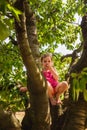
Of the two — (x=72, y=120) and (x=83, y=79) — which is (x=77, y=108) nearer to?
(x=72, y=120)

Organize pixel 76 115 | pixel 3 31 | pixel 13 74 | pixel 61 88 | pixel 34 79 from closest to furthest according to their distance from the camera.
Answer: pixel 3 31 < pixel 34 79 < pixel 76 115 < pixel 61 88 < pixel 13 74

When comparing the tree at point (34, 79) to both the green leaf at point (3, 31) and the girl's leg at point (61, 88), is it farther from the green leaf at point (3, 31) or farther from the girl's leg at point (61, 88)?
the green leaf at point (3, 31)

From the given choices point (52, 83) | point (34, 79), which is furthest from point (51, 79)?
point (34, 79)

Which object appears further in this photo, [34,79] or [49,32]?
[49,32]

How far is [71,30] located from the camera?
13.9 meters

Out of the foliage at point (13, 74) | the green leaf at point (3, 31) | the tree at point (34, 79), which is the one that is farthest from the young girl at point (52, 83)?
the green leaf at point (3, 31)

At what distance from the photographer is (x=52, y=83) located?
5.93 m

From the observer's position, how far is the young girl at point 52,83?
5.58 meters

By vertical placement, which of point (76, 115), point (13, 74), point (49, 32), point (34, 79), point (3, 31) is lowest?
point (76, 115)

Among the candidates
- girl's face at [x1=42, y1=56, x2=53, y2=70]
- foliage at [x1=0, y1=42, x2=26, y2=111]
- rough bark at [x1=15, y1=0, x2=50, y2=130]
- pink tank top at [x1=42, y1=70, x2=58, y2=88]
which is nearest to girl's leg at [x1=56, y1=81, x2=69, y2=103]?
pink tank top at [x1=42, y1=70, x2=58, y2=88]

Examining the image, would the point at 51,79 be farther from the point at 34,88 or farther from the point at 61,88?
the point at 34,88

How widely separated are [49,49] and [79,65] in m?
8.13

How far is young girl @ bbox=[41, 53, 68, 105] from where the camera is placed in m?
5.58

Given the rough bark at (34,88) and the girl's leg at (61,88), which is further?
the girl's leg at (61,88)
